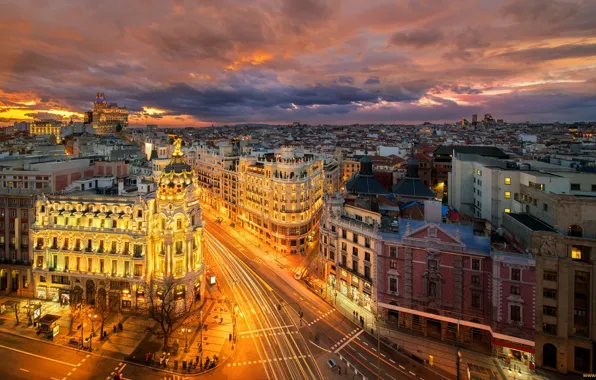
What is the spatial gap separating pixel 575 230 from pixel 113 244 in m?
83.5

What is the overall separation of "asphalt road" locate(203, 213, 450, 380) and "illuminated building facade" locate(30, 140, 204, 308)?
18.7 meters

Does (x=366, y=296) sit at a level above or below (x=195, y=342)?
above

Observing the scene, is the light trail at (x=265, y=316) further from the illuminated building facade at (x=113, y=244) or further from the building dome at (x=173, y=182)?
the building dome at (x=173, y=182)

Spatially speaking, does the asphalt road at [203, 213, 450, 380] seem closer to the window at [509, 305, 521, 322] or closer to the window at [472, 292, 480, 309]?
the window at [472, 292, 480, 309]

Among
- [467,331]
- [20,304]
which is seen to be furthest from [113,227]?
[467,331]

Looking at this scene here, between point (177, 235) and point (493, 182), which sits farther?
point (493, 182)

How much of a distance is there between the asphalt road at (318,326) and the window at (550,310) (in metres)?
19.4

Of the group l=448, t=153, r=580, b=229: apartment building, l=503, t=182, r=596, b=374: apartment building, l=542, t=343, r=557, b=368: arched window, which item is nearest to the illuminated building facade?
l=503, t=182, r=596, b=374: apartment building

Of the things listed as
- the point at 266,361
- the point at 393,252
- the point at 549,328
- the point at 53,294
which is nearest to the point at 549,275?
the point at 549,328

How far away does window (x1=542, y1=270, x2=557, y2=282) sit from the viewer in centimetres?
5675

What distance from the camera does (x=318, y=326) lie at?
2781 inches

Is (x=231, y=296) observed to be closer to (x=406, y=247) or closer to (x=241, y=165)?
(x=406, y=247)

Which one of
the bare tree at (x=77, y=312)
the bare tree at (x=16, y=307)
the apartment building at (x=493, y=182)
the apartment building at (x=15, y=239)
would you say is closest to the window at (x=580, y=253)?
the apartment building at (x=493, y=182)

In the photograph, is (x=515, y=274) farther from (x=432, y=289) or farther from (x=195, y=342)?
(x=195, y=342)
